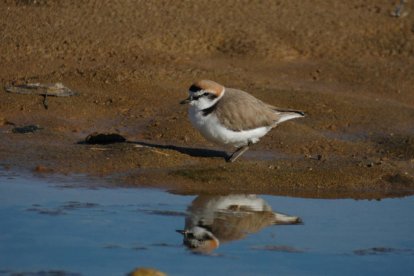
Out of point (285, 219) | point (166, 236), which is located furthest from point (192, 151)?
point (166, 236)

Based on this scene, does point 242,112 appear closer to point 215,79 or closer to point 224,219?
point 224,219

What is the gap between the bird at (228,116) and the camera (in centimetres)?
959

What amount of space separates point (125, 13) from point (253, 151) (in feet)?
12.0

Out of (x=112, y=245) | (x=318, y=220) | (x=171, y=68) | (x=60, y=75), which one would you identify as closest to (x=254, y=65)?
(x=171, y=68)

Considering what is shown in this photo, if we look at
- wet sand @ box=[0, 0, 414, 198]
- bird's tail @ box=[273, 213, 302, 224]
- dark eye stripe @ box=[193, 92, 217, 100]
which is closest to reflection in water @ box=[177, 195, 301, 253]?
bird's tail @ box=[273, 213, 302, 224]

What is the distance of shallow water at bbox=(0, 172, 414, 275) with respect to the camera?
683 centimetres

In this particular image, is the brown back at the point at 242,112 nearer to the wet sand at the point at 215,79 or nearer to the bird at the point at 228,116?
the bird at the point at 228,116

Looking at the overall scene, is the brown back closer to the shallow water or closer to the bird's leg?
the bird's leg

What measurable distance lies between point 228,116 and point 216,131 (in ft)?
0.64

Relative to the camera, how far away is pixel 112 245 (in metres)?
7.19

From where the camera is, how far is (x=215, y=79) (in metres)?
12.2

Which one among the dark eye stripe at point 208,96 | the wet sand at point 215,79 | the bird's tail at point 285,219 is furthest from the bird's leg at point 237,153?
the bird's tail at point 285,219

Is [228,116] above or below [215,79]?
above

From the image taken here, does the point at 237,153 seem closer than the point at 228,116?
No
